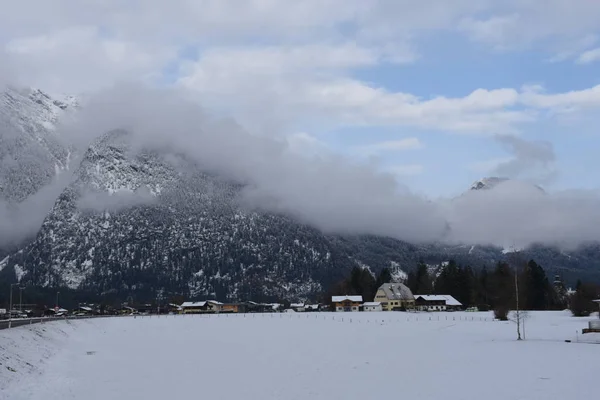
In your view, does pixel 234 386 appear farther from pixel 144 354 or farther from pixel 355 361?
pixel 144 354

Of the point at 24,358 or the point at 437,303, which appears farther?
the point at 437,303

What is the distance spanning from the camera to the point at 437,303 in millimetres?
184750

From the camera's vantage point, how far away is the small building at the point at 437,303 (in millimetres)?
181575

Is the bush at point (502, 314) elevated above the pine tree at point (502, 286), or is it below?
below

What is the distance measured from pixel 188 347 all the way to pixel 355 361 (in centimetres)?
2116

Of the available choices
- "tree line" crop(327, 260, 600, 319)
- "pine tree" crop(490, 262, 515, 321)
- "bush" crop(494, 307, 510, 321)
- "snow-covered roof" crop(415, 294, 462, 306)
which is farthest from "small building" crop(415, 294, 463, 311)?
"bush" crop(494, 307, 510, 321)

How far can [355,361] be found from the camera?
4603cm

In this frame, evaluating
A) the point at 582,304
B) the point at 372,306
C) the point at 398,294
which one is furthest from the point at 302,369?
the point at 398,294

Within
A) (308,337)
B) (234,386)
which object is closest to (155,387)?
(234,386)

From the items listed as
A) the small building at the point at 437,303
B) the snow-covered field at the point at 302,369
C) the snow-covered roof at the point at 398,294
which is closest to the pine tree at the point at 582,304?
the small building at the point at 437,303

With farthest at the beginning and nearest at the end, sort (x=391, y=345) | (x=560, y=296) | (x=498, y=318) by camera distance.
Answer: (x=560, y=296)
(x=498, y=318)
(x=391, y=345)

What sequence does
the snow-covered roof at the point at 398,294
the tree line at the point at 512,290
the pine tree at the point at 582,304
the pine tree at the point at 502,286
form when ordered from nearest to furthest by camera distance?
the pine tree at the point at 582,304, the tree line at the point at 512,290, the pine tree at the point at 502,286, the snow-covered roof at the point at 398,294

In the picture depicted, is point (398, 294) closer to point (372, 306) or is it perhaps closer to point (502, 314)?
point (372, 306)

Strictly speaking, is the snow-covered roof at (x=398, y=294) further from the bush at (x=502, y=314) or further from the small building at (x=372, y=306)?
the bush at (x=502, y=314)
